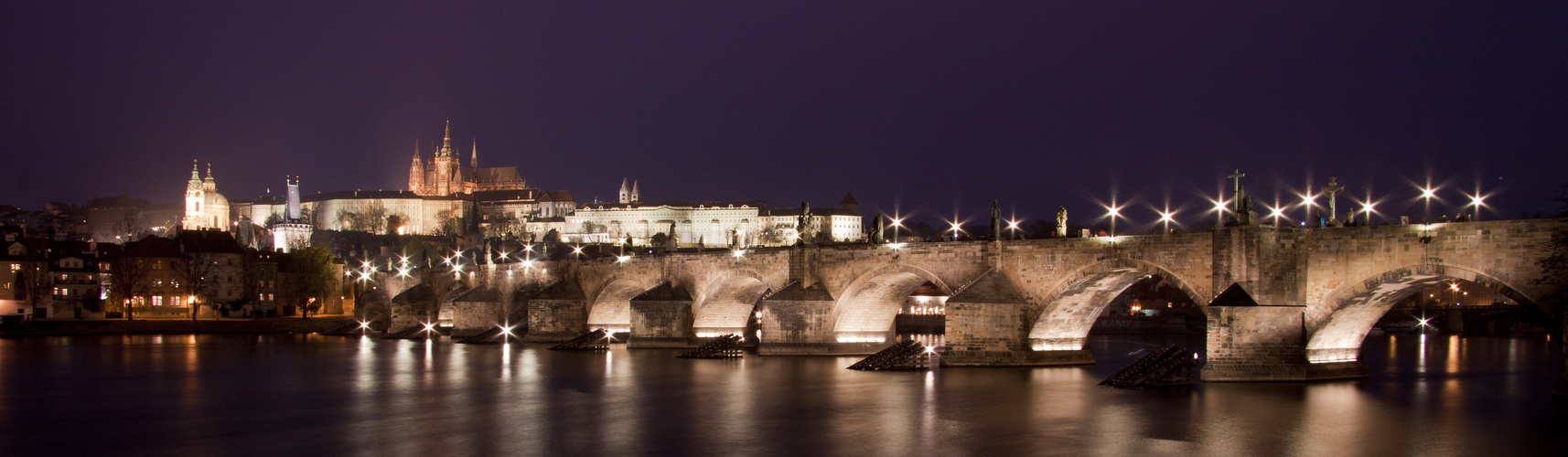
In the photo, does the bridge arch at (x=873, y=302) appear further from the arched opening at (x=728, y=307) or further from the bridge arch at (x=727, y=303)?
the arched opening at (x=728, y=307)

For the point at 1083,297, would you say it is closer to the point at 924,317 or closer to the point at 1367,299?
the point at 1367,299

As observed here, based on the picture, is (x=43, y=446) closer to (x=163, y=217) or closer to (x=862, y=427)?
(x=862, y=427)

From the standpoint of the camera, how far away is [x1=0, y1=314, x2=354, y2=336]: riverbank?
62.2 metres

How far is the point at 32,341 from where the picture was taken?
2170 inches

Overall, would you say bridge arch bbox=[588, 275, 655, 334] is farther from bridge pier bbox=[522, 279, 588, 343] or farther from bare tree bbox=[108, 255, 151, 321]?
bare tree bbox=[108, 255, 151, 321]

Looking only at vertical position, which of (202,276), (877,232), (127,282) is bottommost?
(127,282)

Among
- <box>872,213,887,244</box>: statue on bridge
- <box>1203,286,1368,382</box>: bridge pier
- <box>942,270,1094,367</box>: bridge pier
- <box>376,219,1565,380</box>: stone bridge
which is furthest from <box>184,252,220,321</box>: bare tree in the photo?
<box>1203,286,1368,382</box>: bridge pier

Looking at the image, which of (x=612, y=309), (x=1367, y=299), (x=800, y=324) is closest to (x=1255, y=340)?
(x=1367, y=299)

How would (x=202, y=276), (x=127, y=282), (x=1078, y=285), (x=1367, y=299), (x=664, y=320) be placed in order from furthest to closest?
(x=202, y=276), (x=127, y=282), (x=664, y=320), (x=1078, y=285), (x=1367, y=299)

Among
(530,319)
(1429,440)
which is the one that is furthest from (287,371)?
A: (1429,440)

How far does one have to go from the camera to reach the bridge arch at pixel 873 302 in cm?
3756

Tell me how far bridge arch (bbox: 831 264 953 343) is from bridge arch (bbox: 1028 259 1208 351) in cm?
472

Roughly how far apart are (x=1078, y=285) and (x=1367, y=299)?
24.8ft

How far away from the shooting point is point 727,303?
153 feet
